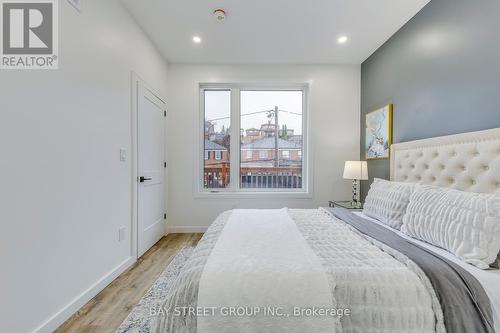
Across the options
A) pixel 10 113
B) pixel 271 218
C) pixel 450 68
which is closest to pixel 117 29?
pixel 10 113

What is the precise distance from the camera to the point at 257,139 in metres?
3.63

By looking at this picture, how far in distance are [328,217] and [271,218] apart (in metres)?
0.56

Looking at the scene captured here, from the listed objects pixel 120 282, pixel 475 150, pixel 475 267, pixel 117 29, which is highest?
pixel 117 29

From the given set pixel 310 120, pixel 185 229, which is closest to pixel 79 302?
pixel 185 229

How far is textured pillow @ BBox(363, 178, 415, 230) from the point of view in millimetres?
1777

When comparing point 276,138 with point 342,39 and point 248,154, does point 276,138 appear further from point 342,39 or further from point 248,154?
point 342,39

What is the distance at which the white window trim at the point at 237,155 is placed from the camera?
3.47 meters

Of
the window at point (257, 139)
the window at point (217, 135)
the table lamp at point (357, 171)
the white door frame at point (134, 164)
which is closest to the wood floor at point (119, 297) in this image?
the white door frame at point (134, 164)

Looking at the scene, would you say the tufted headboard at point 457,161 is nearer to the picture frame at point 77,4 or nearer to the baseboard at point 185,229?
the baseboard at point 185,229

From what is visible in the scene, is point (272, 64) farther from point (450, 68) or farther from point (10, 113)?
point (10, 113)

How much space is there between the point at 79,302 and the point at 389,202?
262 cm

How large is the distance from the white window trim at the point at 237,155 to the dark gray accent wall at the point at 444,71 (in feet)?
3.50

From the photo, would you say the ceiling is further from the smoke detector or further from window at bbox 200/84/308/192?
window at bbox 200/84/308/192

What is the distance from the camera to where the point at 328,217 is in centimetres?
204
